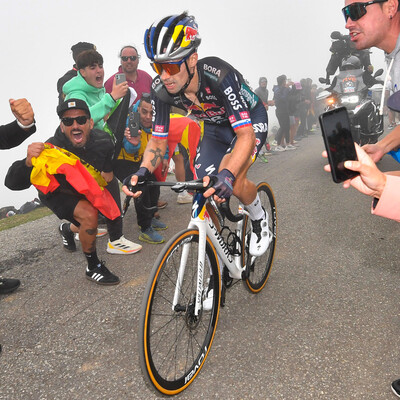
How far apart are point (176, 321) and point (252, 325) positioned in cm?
80

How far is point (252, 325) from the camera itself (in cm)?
298

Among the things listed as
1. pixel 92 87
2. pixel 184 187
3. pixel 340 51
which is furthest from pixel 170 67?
pixel 340 51

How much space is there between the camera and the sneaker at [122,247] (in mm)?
4621

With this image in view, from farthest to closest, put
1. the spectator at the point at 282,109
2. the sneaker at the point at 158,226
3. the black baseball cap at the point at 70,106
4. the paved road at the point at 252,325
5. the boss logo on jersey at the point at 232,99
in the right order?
the spectator at the point at 282,109 → the sneaker at the point at 158,226 → the black baseball cap at the point at 70,106 → the boss logo on jersey at the point at 232,99 → the paved road at the point at 252,325

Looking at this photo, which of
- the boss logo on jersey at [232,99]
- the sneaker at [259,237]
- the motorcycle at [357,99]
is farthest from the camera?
the motorcycle at [357,99]

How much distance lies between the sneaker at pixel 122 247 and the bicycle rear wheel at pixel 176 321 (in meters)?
1.94

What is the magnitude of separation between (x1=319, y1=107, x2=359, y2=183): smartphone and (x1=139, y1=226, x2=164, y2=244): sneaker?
375cm

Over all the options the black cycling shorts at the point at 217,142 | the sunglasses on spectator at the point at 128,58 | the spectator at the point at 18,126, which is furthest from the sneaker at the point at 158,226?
the sunglasses on spectator at the point at 128,58

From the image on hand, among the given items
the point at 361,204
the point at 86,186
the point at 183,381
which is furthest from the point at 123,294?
the point at 361,204

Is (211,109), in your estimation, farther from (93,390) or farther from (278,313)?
(93,390)

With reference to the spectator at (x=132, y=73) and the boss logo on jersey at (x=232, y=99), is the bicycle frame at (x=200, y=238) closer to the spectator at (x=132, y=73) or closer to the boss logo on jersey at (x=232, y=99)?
the boss logo on jersey at (x=232, y=99)

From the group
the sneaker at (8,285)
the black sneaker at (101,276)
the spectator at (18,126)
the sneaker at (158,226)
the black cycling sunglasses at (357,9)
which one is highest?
the black cycling sunglasses at (357,9)

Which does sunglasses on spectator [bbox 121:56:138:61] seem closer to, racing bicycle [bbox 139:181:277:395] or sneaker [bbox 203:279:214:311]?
racing bicycle [bbox 139:181:277:395]

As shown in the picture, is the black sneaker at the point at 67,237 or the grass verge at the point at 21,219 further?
the grass verge at the point at 21,219
